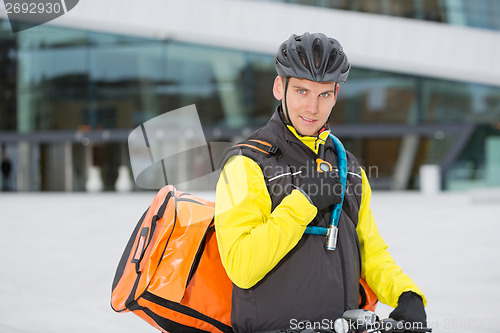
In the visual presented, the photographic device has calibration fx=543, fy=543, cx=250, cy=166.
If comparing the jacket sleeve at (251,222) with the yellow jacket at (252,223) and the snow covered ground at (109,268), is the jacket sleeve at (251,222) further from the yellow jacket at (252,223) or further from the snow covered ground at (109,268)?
the snow covered ground at (109,268)

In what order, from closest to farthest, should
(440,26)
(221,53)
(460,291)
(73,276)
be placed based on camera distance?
(460,291)
(73,276)
(440,26)
(221,53)

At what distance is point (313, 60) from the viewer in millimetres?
2158

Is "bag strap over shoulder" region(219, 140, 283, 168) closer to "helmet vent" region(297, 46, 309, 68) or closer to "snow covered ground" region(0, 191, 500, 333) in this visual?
"helmet vent" region(297, 46, 309, 68)

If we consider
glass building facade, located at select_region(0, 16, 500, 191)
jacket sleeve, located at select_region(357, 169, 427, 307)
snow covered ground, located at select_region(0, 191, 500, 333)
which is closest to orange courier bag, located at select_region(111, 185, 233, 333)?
jacket sleeve, located at select_region(357, 169, 427, 307)

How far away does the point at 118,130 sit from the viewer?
24.9 m

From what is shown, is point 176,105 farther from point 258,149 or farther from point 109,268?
point 258,149

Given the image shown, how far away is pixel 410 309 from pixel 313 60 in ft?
3.40

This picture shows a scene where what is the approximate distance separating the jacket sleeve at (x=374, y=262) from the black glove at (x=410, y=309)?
10 cm

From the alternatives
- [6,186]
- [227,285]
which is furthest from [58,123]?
[227,285]

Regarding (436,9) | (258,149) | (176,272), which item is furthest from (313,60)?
(436,9)

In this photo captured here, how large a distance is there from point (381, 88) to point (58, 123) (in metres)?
14.9

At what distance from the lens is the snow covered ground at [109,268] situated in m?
4.45

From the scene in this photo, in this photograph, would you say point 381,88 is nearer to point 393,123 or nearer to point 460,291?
point 393,123

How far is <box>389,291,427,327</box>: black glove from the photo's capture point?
2.05 meters
